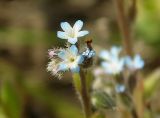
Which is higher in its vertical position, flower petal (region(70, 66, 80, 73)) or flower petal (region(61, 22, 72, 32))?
flower petal (region(61, 22, 72, 32))

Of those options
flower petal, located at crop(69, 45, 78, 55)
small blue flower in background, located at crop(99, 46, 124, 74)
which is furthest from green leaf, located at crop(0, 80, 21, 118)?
flower petal, located at crop(69, 45, 78, 55)

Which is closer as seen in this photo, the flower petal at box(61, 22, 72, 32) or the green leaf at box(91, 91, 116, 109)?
the flower petal at box(61, 22, 72, 32)

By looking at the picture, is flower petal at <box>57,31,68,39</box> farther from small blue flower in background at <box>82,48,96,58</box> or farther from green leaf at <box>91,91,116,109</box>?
green leaf at <box>91,91,116,109</box>

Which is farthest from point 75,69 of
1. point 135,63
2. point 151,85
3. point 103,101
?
point 151,85

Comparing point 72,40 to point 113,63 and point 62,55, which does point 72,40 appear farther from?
point 113,63

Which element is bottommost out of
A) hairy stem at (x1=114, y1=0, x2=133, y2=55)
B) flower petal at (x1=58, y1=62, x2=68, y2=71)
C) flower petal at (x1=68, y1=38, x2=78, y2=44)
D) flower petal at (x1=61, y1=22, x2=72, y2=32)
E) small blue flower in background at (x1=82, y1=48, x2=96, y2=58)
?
flower petal at (x1=58, y1=62, x2=68, y2=71)

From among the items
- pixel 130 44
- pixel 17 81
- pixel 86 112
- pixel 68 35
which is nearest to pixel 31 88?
pixel 17 81

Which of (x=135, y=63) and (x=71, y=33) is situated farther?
(x=135, y=63)

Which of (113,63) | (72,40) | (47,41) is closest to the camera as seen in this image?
(72,40)

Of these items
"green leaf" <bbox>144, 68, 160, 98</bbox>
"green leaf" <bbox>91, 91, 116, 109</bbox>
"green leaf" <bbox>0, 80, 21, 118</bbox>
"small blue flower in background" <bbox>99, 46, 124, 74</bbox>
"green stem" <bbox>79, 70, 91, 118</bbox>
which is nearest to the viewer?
"green stem" <bbox>79, 70, 91, 118</bbox>
